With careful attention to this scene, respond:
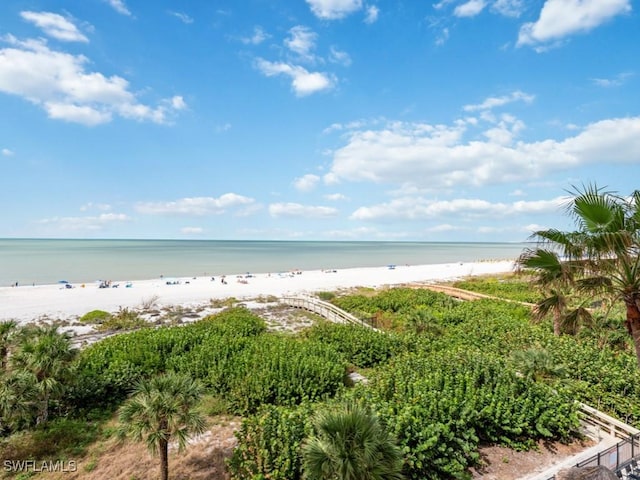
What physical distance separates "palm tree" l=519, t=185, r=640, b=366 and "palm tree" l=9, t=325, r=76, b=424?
15.2 m

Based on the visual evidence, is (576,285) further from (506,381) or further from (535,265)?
(506,381)

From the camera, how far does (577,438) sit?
9906mm

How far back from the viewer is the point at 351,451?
5.95 m

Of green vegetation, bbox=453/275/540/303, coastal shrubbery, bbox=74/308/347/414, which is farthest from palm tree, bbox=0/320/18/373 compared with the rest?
green vegetation, bbox=453/275/540/303

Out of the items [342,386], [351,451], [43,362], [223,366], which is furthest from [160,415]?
[342,386]

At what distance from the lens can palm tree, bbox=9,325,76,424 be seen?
1072 cm

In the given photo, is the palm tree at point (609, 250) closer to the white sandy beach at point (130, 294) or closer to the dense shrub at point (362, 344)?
the dense shrub at point (362, 344)

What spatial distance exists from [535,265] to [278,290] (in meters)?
40.1

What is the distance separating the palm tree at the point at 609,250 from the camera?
7102 millimetres

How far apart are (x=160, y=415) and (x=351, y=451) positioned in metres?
4.46

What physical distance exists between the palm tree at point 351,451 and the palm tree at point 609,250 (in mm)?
5856

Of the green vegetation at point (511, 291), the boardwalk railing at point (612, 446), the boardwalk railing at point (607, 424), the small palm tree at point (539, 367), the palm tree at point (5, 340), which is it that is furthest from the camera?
the green vegetation at point (511, 291)

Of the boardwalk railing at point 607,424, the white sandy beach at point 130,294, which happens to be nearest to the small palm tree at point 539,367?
the boardwalk railing at point 607,424

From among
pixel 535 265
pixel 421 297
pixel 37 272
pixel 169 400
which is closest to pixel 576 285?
pixel 535 265
